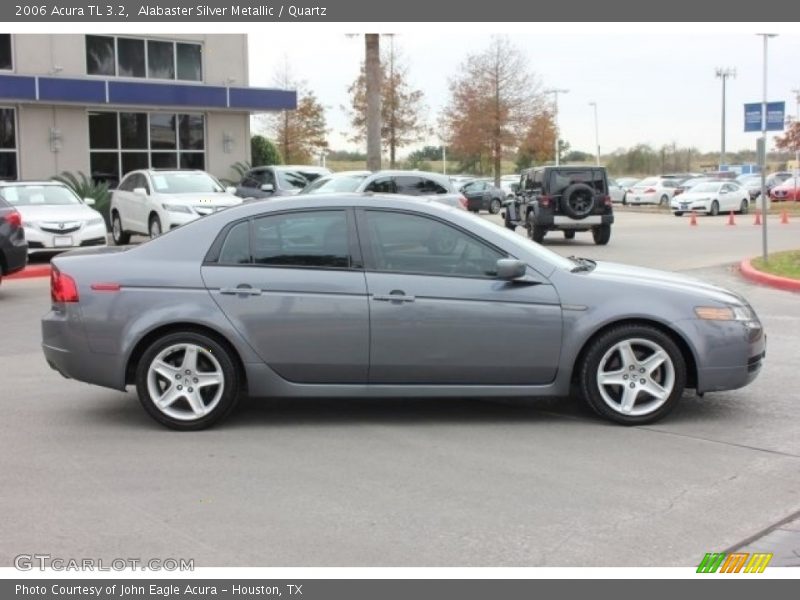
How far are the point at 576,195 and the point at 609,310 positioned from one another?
51.0 ft

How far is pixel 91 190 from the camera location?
25.0 meters

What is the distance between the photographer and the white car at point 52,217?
1688 centimetres

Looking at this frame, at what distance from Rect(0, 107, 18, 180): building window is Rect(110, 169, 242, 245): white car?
19.3 ft

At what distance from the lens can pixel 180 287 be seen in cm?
633

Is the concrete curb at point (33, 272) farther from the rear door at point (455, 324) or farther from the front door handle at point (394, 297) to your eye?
the front door handle at point (394, 297)

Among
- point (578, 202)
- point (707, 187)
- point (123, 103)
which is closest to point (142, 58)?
point (123, 103)

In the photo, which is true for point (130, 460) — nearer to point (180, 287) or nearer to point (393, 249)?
point (180, 287)

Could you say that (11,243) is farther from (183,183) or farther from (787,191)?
(787,191)

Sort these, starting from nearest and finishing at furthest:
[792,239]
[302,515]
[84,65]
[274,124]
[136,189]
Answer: [302,515], [136,189], [792,239], [84,65], [274,124]

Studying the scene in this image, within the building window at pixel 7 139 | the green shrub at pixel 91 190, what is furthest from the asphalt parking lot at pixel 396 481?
the building window at pixel 7 139

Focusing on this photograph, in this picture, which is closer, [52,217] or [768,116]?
[768,116]

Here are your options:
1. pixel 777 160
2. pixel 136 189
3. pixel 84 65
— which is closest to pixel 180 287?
pixel 136 189

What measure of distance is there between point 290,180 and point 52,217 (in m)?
7.73
